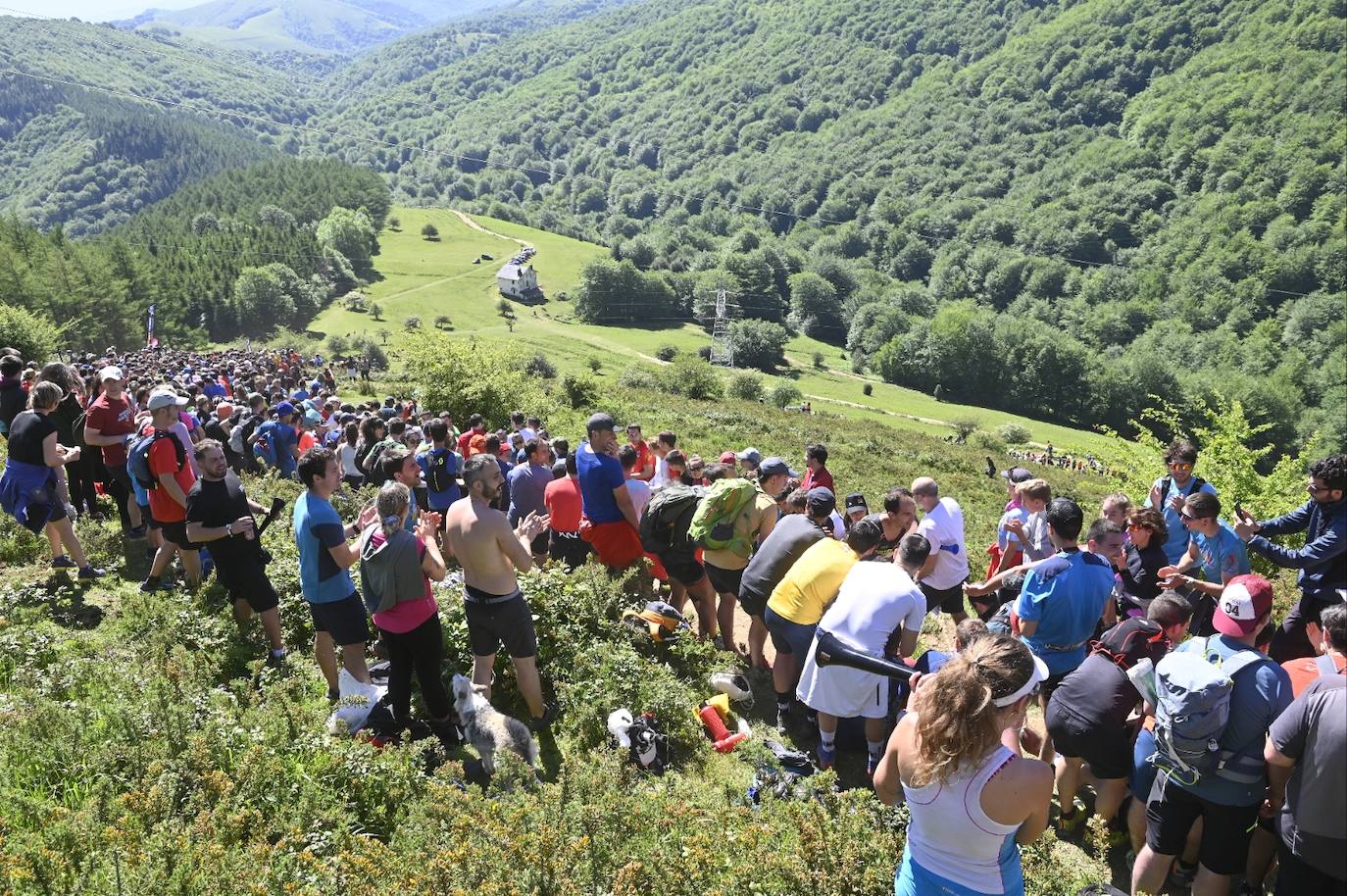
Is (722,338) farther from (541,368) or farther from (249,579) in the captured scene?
(249,579)

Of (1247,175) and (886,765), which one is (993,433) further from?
(1247,175)

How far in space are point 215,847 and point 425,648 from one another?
210 centimetres

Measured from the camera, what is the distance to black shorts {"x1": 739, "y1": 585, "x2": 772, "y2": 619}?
695 centimetres

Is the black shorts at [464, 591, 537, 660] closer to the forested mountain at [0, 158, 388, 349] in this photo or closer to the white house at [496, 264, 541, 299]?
the forested mountain at [0, 158, 388, 349]

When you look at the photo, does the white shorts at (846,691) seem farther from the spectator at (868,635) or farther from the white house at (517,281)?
the white house at (517,281)

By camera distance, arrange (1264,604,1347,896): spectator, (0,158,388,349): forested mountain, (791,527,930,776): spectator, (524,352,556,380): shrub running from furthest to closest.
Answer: (0,158,388,349): forested mountain → (524,352,556,380): shrub → (791,527,930,776): spectator → (1264,604,1347,896): spectator

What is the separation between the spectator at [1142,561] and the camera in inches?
278

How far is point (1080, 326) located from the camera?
430 feet

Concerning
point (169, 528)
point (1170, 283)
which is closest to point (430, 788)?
point (169, 528)

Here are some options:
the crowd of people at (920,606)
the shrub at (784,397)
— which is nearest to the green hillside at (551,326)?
the shrub at (784,397)

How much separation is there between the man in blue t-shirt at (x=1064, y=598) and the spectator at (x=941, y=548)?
5.10ft

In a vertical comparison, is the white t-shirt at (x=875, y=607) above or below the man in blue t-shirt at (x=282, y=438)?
above

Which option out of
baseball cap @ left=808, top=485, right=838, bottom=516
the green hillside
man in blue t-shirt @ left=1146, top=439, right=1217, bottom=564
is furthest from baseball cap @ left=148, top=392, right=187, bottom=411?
the green hillside

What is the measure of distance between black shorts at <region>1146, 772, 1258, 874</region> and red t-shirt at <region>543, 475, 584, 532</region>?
585cm
